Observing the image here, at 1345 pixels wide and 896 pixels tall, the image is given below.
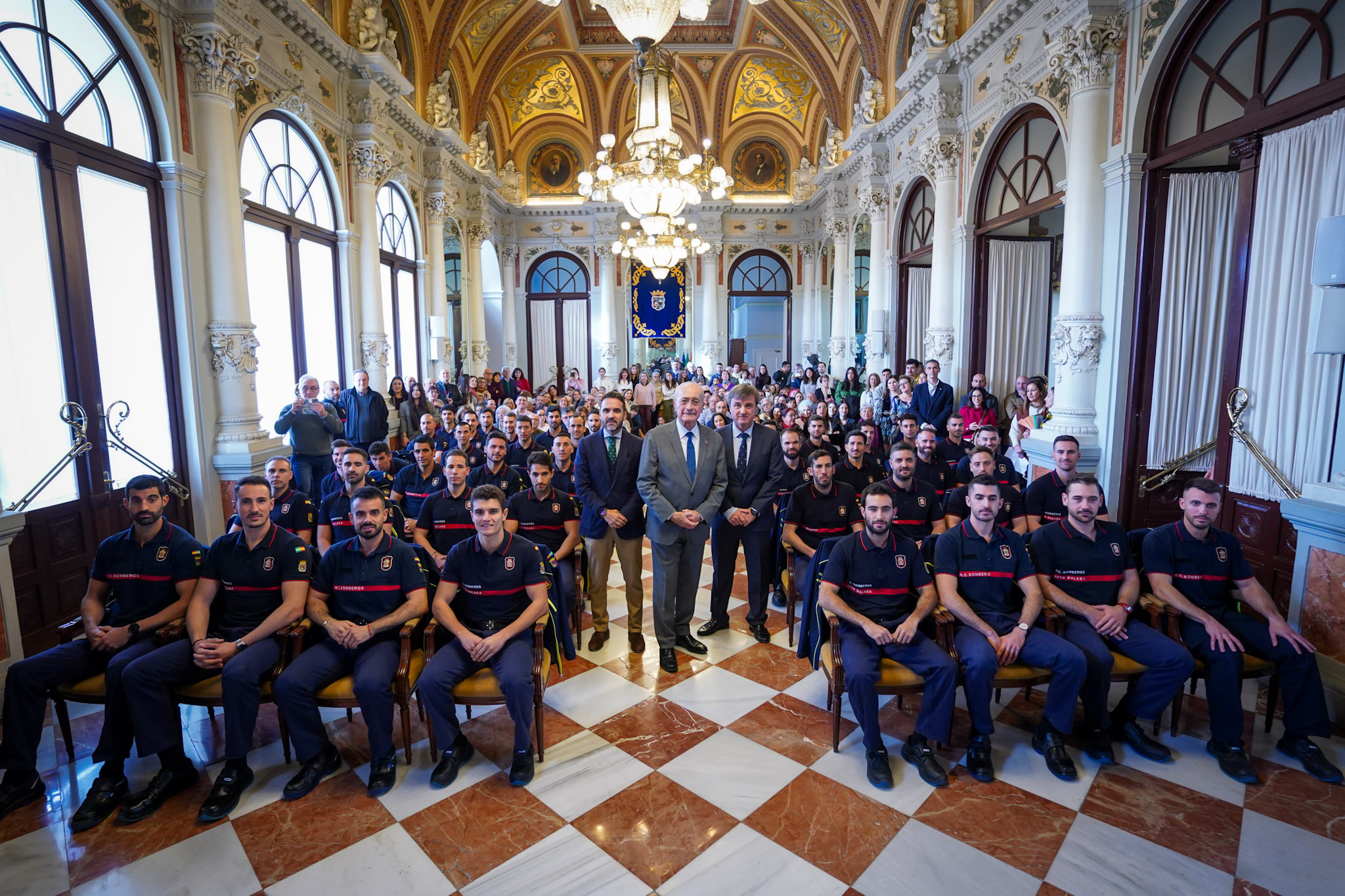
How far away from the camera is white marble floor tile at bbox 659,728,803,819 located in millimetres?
2738

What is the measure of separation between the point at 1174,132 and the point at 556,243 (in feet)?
46.7

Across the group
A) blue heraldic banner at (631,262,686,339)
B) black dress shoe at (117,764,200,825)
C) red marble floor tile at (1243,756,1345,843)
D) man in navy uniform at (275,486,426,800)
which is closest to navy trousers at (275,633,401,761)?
man in navy uniform at (275,486,426,800)

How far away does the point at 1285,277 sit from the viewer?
13.5 feet

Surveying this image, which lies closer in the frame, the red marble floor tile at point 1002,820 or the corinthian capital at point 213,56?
the red marble floor tile at point 1002,820

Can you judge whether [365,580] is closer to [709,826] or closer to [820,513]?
[709,826]

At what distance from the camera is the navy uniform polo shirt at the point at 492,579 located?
122 inches

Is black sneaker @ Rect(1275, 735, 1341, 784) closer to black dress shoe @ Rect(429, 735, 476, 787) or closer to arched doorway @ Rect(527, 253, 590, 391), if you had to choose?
black dress shoe @ Rect(429, 735, 476, 787)

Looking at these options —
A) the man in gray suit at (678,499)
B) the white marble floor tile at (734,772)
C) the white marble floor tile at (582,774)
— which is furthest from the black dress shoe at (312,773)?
the man in gray suit at (678,499)

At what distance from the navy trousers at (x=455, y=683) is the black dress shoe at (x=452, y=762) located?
0.03 m

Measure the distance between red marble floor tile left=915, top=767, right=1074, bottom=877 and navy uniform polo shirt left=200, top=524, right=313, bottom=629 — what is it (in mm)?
2886

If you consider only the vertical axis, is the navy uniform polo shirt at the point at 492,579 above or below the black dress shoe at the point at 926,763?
above

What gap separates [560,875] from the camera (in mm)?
2357

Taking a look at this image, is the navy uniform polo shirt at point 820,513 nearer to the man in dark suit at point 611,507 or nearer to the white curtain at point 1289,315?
the man in dark suit at point 611,507

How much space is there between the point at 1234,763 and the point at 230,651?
4.25 metres
